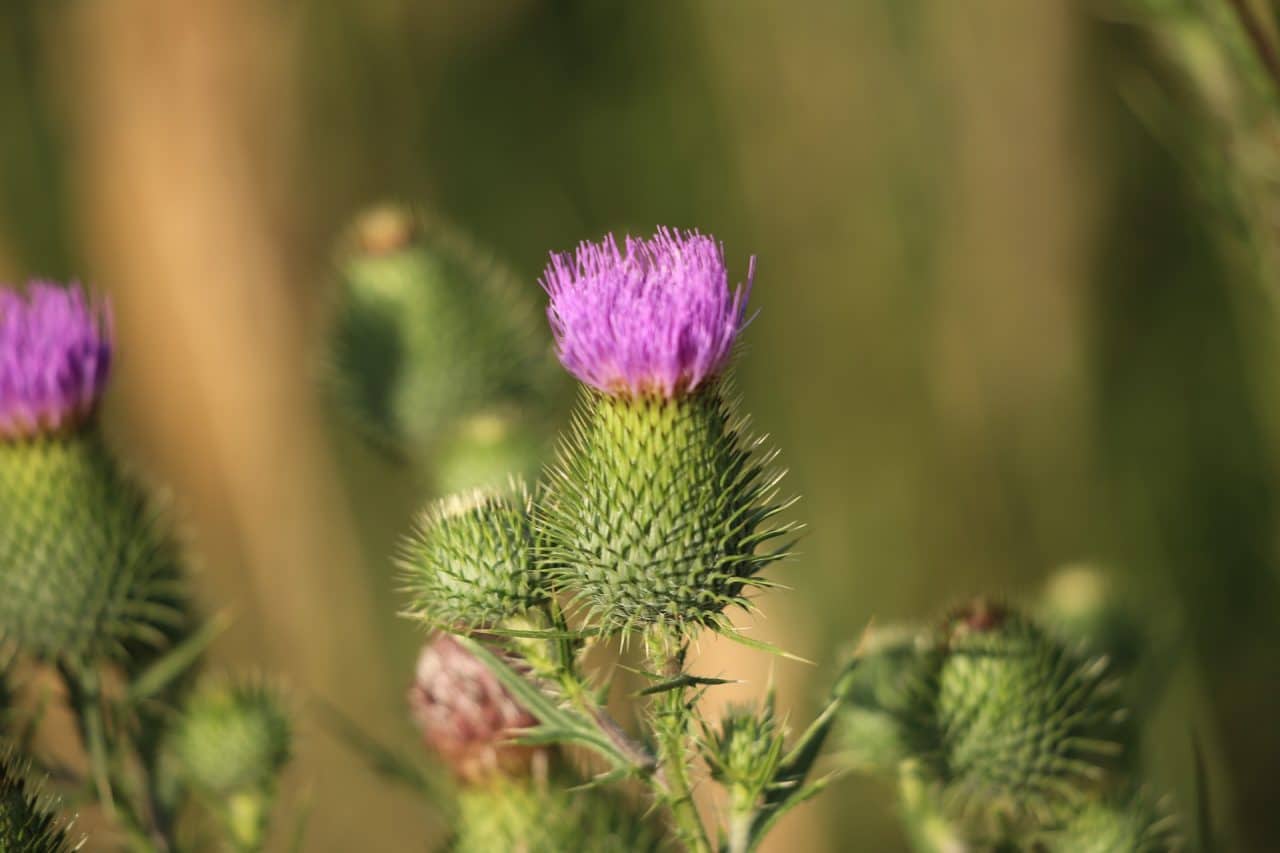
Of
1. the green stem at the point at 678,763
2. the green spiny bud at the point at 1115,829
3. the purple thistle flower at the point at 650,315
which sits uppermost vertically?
the purple thistle flower at the point at 650,315

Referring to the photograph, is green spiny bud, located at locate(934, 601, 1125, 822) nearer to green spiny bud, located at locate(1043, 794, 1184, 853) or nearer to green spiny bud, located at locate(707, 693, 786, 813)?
green spiny bud, located at locate(1043, 794, 1184, 853)

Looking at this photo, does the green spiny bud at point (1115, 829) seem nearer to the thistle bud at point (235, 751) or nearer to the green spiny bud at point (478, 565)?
the green spiny bud at point (478, 565)

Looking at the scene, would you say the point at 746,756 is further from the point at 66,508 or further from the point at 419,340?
the point at 419,340

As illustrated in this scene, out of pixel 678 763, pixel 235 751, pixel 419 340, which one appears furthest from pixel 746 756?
pixel 419 340

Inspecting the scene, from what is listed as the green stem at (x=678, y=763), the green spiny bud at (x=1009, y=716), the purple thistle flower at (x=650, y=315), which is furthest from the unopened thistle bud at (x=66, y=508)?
the green spiny bud at (x=1009, y=716)

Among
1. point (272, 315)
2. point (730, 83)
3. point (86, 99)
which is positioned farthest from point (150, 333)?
point (730, 83)

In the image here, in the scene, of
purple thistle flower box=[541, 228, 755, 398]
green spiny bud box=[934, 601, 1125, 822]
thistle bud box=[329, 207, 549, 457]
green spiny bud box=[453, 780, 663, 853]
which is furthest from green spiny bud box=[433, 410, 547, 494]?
green spiny bud box=[934, 601, 1125, 822]
